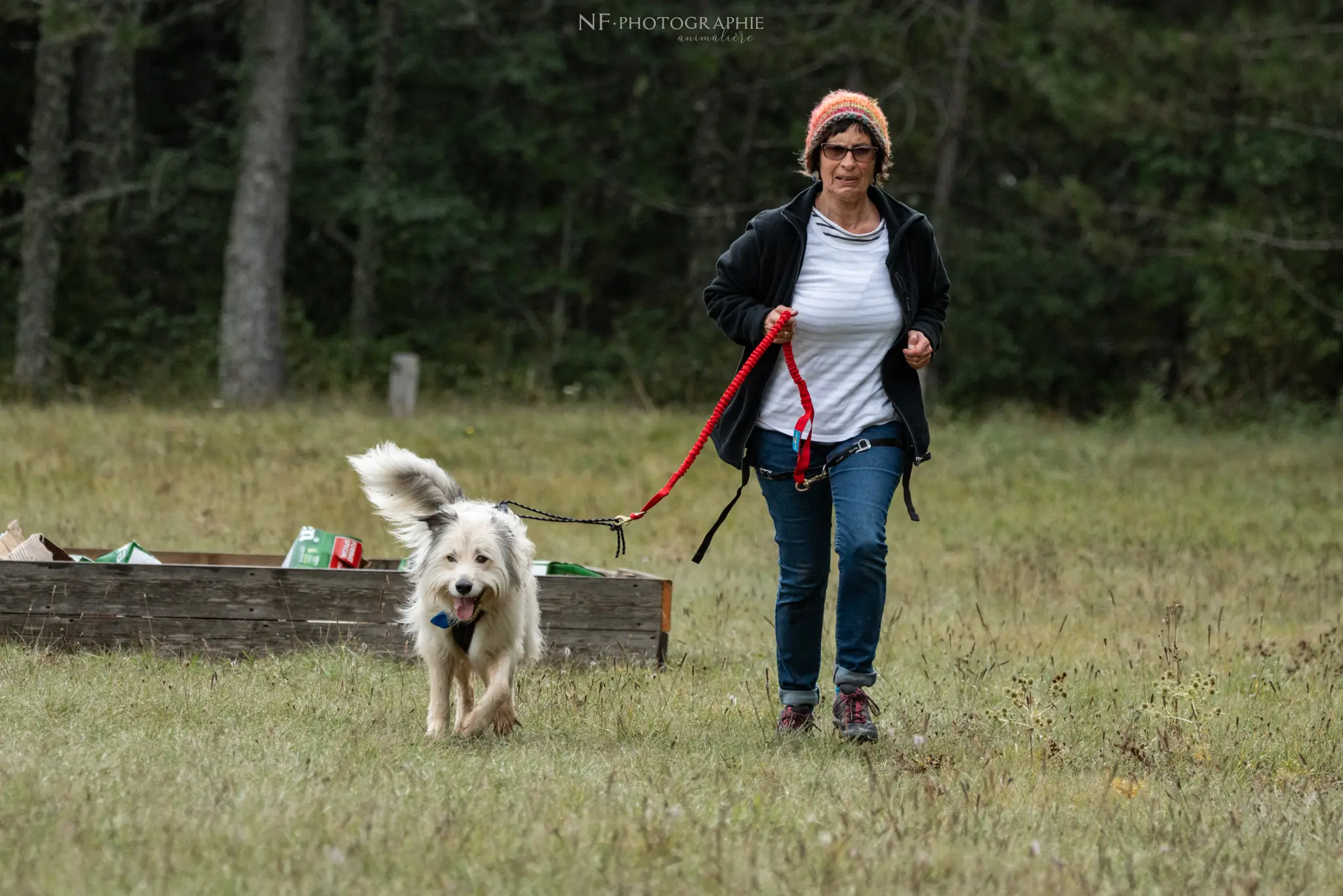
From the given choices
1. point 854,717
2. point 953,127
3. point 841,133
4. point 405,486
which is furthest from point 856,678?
point 953,127

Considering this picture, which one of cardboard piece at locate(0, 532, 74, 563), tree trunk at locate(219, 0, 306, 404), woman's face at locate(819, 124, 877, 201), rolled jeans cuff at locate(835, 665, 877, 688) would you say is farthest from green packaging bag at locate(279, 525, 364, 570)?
tree trunk at locate(219, 0, 306, 404)

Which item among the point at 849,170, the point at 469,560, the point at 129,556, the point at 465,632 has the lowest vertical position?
the point at 129,556

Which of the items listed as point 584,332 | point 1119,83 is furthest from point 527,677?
point 584,332

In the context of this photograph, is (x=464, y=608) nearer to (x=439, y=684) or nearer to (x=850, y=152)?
(x=439, y=684)

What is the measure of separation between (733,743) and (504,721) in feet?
2.68

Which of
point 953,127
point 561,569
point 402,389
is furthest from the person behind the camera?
point 953,127

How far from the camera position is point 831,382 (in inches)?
230

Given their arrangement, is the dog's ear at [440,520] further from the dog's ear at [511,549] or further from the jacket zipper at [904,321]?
the jacket zipper at [904,321]

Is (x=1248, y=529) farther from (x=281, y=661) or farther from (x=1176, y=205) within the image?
(x=1176, y=205)

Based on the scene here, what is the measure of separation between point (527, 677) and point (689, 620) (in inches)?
83.0

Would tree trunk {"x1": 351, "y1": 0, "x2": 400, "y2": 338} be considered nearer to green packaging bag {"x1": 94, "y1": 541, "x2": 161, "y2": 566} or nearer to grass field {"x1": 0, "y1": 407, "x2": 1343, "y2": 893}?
grass field {"x1": 0, "y1": 407, "x2": 1343, "y2": 893}

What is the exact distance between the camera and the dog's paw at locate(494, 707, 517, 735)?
5.86 meters

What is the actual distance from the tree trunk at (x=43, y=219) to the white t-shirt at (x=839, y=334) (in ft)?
60.4

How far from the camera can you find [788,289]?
5809 millimetres
